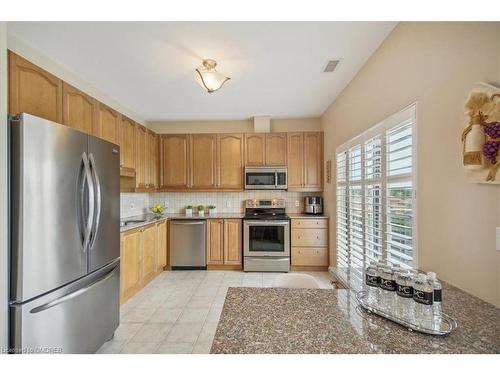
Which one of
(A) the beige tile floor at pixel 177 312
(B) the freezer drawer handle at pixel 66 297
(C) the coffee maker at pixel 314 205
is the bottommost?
(A) the beige tile floor at pixel 177 312

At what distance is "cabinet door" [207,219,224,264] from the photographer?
3.95 m

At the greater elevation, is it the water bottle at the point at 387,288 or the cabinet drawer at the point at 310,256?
the water bottle at the point at 387,288

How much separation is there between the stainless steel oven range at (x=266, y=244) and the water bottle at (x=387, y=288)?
2808 millimetres

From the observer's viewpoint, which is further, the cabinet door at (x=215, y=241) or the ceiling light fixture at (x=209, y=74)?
the cabinet door at (x=215, y=241)

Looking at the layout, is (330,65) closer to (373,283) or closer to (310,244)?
(373,283)

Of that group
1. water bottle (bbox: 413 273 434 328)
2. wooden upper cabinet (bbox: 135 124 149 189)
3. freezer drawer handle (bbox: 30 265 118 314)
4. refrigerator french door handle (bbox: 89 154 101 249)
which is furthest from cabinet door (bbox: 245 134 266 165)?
water bottle (bbox: 413 273 434 328)

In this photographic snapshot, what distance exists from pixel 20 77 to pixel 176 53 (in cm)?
119

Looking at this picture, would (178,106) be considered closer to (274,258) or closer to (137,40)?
(137,40)

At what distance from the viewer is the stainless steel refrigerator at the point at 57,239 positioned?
1.34 metres

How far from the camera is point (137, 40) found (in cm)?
195

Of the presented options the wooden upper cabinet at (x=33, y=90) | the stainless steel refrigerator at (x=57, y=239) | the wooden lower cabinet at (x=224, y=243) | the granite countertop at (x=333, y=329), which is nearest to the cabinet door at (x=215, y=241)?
the wooden lower cabinet at (x=224, y=243)

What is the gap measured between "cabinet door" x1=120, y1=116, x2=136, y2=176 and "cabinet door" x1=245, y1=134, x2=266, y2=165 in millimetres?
1846

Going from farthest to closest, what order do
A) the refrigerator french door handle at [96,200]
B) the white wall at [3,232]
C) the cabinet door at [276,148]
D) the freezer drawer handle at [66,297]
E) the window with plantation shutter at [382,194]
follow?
the cabinet door at [276,148], the refrigerator french door handle at [96,200], the window with plantation shutter at [382,194], the freezer drawer handle at [66,297], the white wall at [3,232]

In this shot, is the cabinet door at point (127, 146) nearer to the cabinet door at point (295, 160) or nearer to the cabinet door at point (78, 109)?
the cabinet door at point (78, 109)
